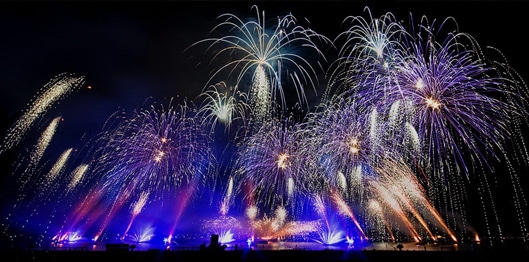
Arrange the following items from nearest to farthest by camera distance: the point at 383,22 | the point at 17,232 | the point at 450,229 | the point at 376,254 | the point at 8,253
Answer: the point at 383,22 < the point at 8,253 < the point at 376,254 < the point at 17,232 < the point at 450,229

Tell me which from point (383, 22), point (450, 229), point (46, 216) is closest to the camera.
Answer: point (383, 22)

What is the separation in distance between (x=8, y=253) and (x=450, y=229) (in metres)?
134

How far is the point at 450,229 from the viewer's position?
117 meters

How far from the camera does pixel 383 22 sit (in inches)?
926

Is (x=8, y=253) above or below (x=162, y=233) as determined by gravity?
below

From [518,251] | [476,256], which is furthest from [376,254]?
[518,251]

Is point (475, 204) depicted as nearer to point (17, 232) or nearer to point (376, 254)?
point (376, 254)

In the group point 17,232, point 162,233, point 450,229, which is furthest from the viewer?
point 162,233

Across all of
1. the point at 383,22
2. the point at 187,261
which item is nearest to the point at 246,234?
the point at 187,261

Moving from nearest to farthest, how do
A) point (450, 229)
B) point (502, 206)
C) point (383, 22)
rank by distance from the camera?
point (383, 22) → point (502, 206) → point (450, 229)

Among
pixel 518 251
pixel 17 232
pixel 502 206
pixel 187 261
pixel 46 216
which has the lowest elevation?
pixel 187 261

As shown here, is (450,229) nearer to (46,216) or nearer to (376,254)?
(376,254)

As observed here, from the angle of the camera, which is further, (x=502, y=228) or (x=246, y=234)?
(x=246, y=234)

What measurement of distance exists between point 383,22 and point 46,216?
111672mm
